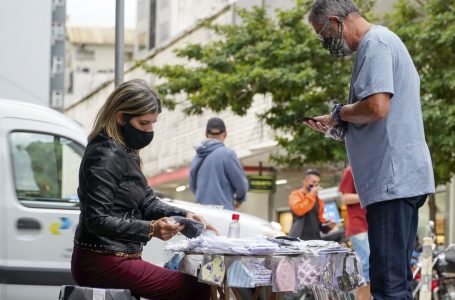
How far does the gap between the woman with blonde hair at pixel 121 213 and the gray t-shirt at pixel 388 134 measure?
93cm

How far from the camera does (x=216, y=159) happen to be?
Answer: 11477 mm

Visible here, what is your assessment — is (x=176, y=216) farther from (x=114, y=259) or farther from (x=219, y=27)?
(x=219, y=27)

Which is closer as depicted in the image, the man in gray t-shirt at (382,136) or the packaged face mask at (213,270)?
the packaged face mask at (213,270)

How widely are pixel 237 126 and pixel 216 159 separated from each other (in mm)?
26977

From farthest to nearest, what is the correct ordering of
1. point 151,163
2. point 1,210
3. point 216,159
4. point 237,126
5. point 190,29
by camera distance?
point 151,163
point 190,29
point 237,126
point 216,159
point 1,210

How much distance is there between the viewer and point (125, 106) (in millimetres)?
5938

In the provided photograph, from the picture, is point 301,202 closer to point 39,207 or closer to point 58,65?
point 39,207

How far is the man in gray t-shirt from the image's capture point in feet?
18.3

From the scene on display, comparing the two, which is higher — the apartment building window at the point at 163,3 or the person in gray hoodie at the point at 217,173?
the apartment building window at the point at 163,3

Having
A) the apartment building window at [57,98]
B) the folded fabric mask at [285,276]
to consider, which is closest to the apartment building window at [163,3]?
the apartment building window at [57,98]

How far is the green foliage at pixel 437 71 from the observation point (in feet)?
67.2

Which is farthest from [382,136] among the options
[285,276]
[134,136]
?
[134,136]

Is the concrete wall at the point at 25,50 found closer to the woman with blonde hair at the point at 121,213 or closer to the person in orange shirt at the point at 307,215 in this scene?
the person in orange shirt at the point at 307,215

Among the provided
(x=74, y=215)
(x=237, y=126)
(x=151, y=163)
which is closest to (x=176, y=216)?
(x=74, y=215)
